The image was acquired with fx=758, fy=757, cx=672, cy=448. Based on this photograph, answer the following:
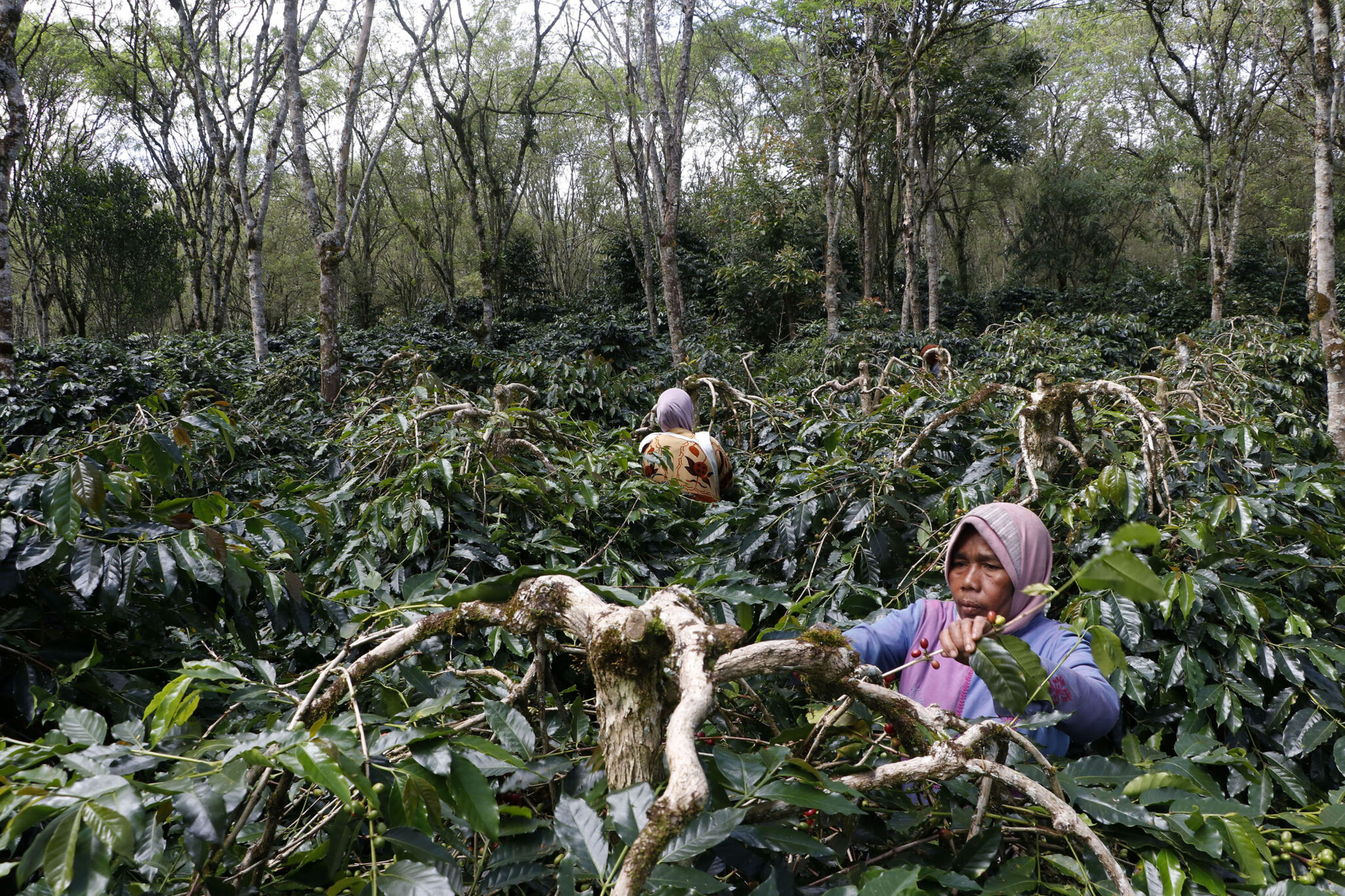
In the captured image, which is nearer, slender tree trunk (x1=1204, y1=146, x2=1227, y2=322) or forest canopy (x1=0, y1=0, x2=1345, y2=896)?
forest canopy (x1=0, y1=0, x2=1345, y2=896)

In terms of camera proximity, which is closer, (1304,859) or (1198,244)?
(1304,859)

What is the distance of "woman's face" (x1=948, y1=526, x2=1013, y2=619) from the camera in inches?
79.8

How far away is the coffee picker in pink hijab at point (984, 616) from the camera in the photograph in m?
1.79

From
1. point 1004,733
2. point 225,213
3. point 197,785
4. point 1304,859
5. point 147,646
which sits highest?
point 225,213

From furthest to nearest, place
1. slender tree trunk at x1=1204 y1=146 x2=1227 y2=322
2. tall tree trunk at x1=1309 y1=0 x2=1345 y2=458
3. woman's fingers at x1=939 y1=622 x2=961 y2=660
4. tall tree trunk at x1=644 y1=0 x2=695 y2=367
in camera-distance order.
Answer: slender tree trunk at x1=1204 y1=146 x2=1227 y2=322 < tall tree trunk at x1=644 y1=0 x2=695 y2=367 < tall tree trunk at x1=1309 y1=0 x2=1345 y2=458 < woman's fingers at x1=939 y1=622 x2=961 y2=660

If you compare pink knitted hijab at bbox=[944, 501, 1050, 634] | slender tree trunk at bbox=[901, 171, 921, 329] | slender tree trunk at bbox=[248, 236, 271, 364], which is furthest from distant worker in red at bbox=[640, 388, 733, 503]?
slender tree trunk at bbox=[901, 171, 921, 329]

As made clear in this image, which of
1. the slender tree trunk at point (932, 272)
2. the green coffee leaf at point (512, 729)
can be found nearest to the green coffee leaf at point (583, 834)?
the green coffee leaf at point (512, 729)

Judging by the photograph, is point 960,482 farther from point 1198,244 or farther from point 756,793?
point 1198,244

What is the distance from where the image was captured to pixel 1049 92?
934 inches

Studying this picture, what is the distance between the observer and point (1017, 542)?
1.98m

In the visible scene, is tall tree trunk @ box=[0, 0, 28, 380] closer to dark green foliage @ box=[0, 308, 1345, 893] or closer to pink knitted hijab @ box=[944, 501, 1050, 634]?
dark green foliage @ box=[0, 308, 1345, 893]

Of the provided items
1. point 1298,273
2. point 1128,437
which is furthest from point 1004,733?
point 1298,273

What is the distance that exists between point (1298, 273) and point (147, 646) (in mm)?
26664

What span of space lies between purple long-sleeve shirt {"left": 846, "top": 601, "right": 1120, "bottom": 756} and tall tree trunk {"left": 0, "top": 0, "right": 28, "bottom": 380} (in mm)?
6391
